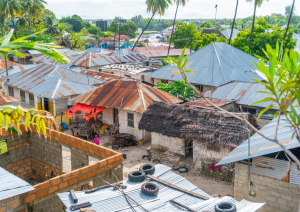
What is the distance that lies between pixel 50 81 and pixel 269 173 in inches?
790

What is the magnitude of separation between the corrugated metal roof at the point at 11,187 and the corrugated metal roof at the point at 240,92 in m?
15.6

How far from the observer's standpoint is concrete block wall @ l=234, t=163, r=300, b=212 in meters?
9.72

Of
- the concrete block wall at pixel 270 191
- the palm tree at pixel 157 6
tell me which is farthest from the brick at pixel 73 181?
the palm tree at pixel 157 6

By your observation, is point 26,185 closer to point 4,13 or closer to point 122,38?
point 4,13

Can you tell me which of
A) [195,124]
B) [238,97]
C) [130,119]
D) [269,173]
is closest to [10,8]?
[130,119]

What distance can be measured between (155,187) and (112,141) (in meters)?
11.3

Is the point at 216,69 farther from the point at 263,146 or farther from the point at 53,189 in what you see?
the point at 53,189

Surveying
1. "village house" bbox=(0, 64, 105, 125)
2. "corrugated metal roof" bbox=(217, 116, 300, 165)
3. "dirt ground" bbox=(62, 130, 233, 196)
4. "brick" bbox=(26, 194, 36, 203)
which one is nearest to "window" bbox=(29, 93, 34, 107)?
"village house" bbox=(0, 64, 105, 125)

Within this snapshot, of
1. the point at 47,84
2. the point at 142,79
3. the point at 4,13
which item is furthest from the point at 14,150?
the point at 4,13

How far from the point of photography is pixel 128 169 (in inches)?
615

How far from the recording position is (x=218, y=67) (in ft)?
86.4

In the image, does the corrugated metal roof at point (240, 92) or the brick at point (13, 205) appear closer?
the brick at point (13, 205)

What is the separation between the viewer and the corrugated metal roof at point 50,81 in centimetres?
2330

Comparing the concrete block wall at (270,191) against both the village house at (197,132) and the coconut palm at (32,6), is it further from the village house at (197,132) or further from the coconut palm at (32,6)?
the coconut palm at (32,6)
